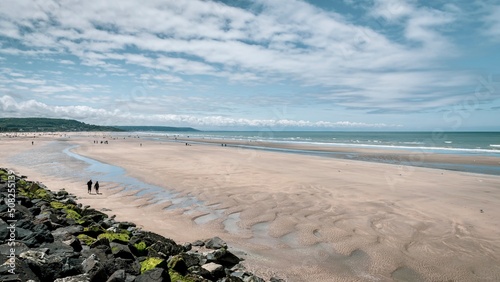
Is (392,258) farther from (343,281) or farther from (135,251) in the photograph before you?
(135,251)

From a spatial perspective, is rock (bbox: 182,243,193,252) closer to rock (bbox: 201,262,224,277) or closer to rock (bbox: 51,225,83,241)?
rock (bbox: 201,262,224,277)

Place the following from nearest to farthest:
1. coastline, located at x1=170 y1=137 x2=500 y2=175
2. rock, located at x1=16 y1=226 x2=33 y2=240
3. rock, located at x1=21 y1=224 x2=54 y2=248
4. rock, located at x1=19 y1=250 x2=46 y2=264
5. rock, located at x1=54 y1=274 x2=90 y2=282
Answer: rock, located at x1=54 y1=274 x2=90 y2=282 < rock, located at x1=19 y1=250 x2=46 y2=264 < rock, located at x1=21 y1=224 x2=54 y2=248 < rock, located at x1=16 y1=226 x2=33 y2=240 < coastline, located at x1=170 y1=137 x2=500 y2=175

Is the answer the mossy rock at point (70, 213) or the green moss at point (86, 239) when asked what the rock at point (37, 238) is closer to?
the green moss at point (86, 239)

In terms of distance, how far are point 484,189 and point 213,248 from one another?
22.7 metres

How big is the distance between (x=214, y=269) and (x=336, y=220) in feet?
26.9

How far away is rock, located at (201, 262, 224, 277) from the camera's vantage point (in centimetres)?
848

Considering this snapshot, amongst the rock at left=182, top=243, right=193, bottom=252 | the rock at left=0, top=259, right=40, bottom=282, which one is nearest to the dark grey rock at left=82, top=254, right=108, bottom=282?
the rock at left=0, top=259, right=40, bottom=282

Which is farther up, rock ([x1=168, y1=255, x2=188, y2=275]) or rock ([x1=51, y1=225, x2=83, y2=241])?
rock ([x1=51, y1=225, x2=83, y2=241])

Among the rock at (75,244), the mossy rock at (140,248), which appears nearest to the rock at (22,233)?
the rock at (75,244)

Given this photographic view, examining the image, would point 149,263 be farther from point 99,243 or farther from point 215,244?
point 215,244

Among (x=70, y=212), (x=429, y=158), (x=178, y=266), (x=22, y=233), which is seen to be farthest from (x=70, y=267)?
(x=429, y=158)

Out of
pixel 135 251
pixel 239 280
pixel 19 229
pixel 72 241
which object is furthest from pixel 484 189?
pixel 19 229

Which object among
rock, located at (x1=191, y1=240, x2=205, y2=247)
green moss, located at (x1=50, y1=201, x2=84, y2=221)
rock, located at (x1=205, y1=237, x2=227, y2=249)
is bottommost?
rock, located at (x1=191, y1=240, x2=205, y2=247)

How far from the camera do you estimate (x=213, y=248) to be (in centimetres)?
1098
